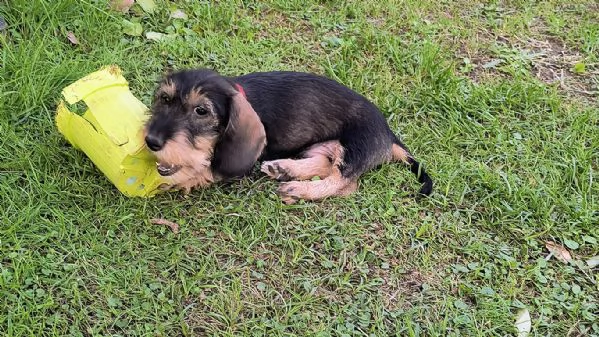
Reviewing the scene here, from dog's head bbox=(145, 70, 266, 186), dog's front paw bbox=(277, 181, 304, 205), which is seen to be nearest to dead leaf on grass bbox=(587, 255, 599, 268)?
dog's front paw bbox=(277, 181, 304, 205)

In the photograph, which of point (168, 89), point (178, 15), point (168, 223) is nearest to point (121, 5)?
point (178, 15)

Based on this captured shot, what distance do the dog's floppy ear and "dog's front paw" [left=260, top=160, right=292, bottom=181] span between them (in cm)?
31

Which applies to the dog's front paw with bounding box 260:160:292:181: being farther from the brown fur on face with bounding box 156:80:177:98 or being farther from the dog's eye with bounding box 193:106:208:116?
the brown fur on face with bounding box 156:80:177:98

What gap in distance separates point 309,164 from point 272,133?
1.07 feet

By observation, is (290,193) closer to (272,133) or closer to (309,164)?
(309,164)

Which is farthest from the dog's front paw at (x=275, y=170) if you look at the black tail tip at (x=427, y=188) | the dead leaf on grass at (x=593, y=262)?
the dead leaf on grass at (x=593, y=262)

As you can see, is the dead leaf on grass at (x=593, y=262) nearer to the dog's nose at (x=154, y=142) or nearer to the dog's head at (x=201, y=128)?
the dog's head at (x=201, y=128)

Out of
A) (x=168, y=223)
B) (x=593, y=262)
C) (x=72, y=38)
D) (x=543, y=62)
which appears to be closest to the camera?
(x=168, y=223)

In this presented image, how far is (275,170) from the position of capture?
3.95 meters

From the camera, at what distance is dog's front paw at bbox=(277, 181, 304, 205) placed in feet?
12.6

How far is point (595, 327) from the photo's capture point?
11.3 feet

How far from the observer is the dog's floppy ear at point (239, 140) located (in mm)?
3482

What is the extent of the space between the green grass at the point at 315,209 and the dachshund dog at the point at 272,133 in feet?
0.45

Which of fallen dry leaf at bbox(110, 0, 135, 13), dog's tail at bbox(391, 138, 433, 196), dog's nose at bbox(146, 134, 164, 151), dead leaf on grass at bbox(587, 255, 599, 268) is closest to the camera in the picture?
dog's nose at bbox(146, 134, 164, 151)
